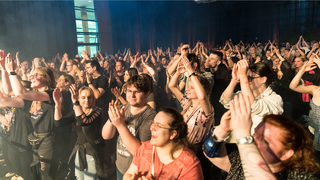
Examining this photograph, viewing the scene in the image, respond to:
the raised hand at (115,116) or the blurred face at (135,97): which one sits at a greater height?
the blurred face at (135,97)

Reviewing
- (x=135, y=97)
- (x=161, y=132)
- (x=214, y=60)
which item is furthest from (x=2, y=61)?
(x=214, y=60)

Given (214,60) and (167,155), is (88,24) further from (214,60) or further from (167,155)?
(167,155)

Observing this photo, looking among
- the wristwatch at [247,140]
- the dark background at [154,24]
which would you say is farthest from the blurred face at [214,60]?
the dark background at [154,24]

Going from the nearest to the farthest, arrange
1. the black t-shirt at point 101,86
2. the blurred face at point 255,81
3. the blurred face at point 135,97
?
the blurred face at point 135,97 < the blurred face at point 255,81 < the black t-shirt at point 101,86

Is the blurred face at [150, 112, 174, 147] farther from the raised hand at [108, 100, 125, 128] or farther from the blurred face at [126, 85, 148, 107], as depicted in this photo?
the blurred face at [126, 85, 148, 107]

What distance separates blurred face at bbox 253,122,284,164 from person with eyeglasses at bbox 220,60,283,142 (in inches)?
21.6

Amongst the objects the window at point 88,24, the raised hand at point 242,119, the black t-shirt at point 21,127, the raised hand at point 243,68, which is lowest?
the black t-shirt at point 21,127

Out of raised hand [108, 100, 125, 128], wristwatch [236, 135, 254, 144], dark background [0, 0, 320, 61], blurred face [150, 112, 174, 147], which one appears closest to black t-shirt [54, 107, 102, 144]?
raised hand [108, 100, 125, 128]

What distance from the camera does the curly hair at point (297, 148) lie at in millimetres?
894

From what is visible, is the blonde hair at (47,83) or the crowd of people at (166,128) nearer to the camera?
the crowd of people at (166,128)

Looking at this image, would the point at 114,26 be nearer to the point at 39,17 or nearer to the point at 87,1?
the point at 87,1

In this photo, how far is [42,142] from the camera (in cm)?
211

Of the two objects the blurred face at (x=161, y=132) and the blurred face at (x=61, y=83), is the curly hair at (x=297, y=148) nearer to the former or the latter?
the blurred face at (x=161, y=132)

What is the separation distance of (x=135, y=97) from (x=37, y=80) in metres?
1.14
